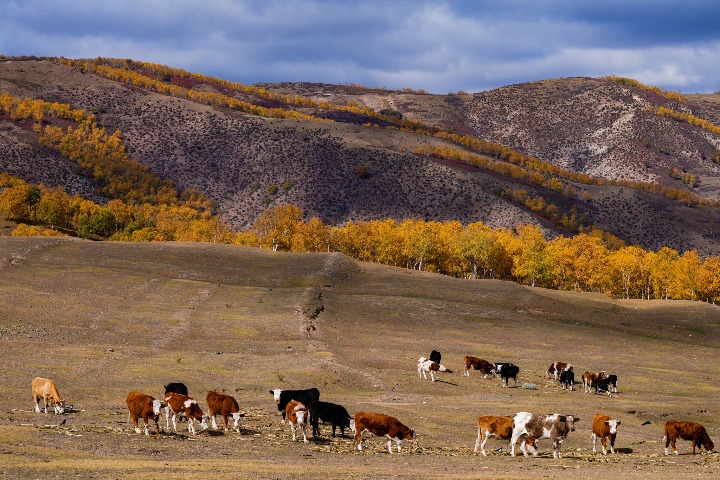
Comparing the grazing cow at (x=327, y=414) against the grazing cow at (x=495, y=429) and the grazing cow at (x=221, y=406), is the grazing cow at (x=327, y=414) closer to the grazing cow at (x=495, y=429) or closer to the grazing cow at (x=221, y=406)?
the grazing cow at (x=221, y=406)

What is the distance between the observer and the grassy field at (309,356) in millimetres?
29906

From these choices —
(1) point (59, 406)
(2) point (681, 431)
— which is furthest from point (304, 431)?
(2) point (681, 431)

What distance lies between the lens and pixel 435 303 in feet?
328

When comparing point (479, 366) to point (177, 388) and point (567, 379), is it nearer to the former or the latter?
point (567, 379)

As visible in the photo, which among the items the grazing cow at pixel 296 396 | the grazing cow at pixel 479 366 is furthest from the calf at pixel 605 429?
the grazing cow at pixel 479 366

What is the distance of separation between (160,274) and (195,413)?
7216cm

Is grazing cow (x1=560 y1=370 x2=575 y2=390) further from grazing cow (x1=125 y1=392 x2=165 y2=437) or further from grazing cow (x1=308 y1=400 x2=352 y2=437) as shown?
grazing cow (x1=125 y1=392 x2=165 y2=437)

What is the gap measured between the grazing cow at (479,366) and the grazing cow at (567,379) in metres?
5.05

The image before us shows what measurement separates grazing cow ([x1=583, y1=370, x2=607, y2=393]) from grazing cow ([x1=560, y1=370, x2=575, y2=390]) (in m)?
0.87

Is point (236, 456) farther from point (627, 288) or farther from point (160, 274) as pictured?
point (627, 288)

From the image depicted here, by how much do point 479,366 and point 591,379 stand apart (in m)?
8.05

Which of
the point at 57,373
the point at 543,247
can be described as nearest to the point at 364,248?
the point at 543,247

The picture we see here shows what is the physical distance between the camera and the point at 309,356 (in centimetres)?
6078

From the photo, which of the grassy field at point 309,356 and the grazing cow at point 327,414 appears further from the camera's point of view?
the grazing cow at point 327,414
